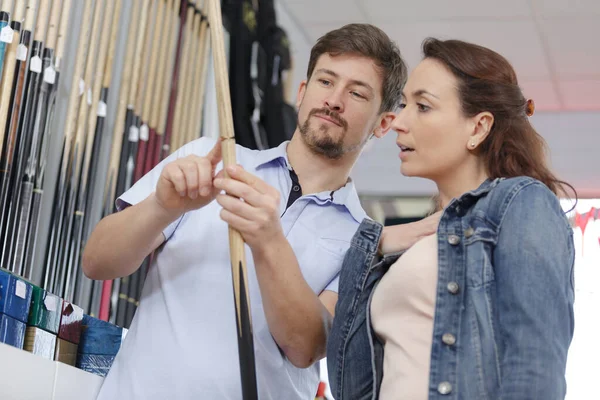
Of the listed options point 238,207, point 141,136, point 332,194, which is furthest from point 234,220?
point 141,136

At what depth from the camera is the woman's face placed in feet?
5.50

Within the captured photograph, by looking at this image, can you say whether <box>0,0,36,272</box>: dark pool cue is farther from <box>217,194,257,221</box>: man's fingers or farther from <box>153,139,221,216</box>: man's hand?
<box>217,194,257,221</box>: man's fingers

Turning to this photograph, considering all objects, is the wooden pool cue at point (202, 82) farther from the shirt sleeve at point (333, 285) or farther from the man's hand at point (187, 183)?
the man's hand at point (187, 183)

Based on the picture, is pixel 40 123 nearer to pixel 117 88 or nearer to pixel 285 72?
pixel 117 88

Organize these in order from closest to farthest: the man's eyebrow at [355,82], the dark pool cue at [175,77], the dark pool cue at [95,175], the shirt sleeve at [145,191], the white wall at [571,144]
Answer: the shirt sleeve at [145,191]
the man's eyebrow at [355,82]
the dark pool cue at [95,175]
the dark pool cue at [175,77]
the white wall at [571,144]

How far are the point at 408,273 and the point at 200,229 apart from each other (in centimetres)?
54

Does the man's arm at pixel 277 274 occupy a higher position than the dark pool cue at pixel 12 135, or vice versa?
the dark pool cue at pixel 12 135

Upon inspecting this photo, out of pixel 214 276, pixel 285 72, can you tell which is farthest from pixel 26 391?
pixel 285 72

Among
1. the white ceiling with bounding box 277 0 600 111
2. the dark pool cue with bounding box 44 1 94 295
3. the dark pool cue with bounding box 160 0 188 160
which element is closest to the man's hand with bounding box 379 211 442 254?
the dark pool cue with bounding box 44 1 94 295

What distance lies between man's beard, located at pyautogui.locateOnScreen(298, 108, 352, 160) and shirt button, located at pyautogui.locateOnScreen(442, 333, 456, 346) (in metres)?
0.74

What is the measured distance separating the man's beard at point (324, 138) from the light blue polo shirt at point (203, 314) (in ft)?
0.40

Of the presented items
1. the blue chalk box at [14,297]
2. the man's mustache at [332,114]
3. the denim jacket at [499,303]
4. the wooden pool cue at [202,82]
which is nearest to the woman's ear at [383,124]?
the man's mustache at [332,114]

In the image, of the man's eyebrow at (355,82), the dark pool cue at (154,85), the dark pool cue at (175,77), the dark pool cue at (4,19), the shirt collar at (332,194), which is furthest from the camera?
the dark pool cue at (175,77)

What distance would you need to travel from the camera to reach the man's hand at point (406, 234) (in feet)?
5.13
